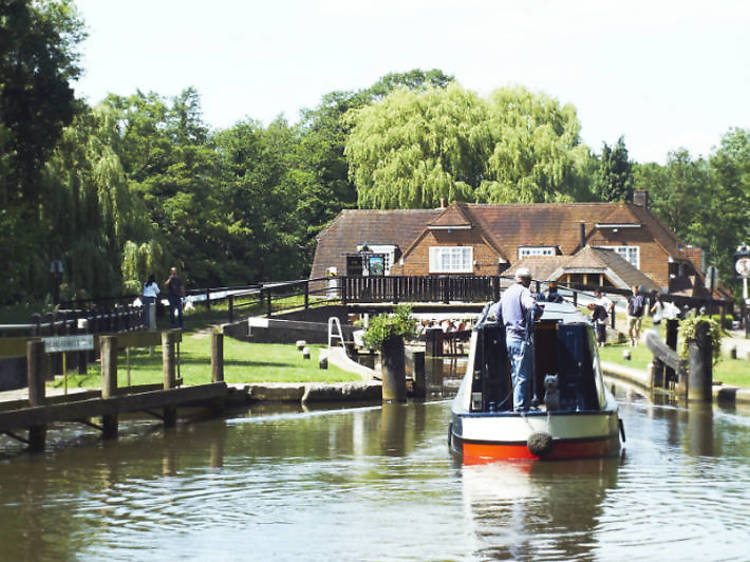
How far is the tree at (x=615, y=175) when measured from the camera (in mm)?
99562

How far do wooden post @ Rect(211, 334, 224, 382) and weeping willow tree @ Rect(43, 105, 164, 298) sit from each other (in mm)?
15239

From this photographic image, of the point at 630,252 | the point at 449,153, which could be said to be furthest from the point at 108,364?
the point at 449,153

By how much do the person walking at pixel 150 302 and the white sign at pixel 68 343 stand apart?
1436cm

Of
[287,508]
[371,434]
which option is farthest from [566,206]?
[287,508]

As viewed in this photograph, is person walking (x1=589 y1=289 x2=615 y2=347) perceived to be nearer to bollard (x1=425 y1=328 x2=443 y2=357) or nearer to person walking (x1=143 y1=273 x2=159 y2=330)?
bollard (x1=425 y1=328 x2=443 y2=357)

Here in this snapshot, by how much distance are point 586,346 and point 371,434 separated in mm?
4656

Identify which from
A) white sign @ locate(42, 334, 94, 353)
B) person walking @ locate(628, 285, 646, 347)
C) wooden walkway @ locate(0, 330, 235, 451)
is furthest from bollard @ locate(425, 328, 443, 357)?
white sign @ locate(42, 334, 94, 353)

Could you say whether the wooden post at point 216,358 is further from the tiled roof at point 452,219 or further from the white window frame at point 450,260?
the white window frame at point 450,260

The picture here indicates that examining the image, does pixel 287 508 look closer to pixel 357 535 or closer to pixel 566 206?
pixel 357 535

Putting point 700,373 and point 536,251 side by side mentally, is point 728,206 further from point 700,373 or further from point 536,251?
point 700,373

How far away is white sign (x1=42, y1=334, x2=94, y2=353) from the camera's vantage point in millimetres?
19589

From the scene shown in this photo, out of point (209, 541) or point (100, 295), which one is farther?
point (100, 295)

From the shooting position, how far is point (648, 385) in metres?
28.3

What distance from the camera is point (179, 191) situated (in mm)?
62938
